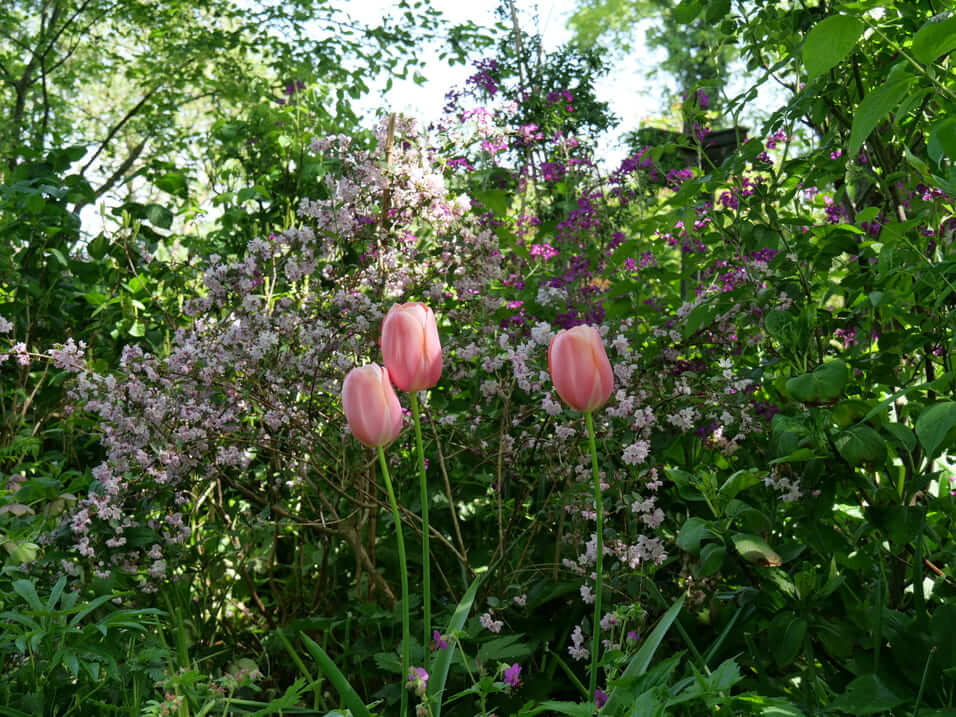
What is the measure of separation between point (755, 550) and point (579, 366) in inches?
24.0

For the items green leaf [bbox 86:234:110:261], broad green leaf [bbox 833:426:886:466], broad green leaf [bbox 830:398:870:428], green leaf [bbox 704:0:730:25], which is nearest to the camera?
broad green leaf [bbox 833:426:886:466]

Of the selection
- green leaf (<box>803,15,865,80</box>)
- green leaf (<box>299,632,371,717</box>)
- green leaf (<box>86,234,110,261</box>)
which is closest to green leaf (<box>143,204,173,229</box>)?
green leaf (<box>86,234,110,261</box>)

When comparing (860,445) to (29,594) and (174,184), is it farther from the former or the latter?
(174,184)

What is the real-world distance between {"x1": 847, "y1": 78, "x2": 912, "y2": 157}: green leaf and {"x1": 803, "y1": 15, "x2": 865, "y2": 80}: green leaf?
63 mm

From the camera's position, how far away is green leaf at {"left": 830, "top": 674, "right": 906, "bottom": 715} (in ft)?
4.15

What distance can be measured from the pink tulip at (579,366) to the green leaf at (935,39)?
0.53m

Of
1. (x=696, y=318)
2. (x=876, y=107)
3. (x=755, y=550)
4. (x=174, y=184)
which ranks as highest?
(x=174, y=184)

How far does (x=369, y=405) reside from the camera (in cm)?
118

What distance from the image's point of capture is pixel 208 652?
7.84 ft

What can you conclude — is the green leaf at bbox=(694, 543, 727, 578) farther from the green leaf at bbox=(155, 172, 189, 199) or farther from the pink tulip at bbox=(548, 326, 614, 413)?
the green leaf at bbox=(155, 172, 189, 199)

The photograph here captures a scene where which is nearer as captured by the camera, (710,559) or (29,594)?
(710,559)

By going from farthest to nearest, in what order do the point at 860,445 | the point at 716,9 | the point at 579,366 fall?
the point at 716,9, the point at 860,445, the point at 579,366

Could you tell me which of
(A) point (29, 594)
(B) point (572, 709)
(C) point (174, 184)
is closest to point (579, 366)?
(B) point (572, 709)

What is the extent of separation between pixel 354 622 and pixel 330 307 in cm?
93
